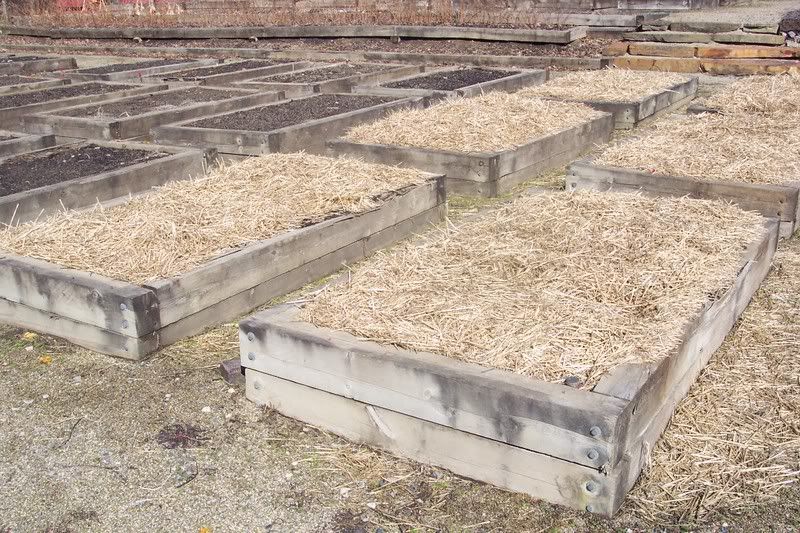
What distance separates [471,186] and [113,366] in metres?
4.49

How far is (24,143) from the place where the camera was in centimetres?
948

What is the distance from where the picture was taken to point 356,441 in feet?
14.3

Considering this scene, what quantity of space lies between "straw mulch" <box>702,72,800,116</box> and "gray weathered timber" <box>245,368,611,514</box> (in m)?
7.49

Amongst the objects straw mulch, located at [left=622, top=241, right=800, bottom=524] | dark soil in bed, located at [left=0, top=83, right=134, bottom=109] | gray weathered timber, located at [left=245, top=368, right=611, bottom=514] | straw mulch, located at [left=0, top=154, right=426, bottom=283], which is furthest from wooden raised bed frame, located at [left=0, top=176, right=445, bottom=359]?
dark soil in bed, located at [left=0, top=83, right=134, bottom=109]

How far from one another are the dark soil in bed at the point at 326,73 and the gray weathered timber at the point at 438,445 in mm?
10435

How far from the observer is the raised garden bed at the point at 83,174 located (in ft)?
24.0

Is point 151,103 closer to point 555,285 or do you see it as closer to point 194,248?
point 194,248

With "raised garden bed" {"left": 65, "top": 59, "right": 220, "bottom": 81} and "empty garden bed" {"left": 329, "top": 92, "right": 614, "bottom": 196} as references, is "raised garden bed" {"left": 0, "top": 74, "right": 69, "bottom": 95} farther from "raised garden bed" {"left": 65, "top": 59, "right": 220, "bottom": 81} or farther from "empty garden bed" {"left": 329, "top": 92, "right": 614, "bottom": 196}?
"empty garden bed" {"left": 329, "top": 92, "right": 614, "bottom": 196}

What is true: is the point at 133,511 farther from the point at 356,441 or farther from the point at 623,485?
the point at 623,485

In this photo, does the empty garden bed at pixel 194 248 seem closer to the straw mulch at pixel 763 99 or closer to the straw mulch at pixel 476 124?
the straw mulch at pixel 476 124

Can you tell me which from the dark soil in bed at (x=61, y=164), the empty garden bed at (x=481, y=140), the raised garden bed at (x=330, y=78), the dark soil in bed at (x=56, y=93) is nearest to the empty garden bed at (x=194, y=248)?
the empty garden bed at (x=481, y=140)

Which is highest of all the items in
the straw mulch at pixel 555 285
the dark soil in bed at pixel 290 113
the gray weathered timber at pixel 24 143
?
the dark soil in bed at pixel 290 113

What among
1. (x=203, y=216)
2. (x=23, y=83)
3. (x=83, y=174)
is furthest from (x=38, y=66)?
(x=203, y=216)

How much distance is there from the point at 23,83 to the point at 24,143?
6.05 m
